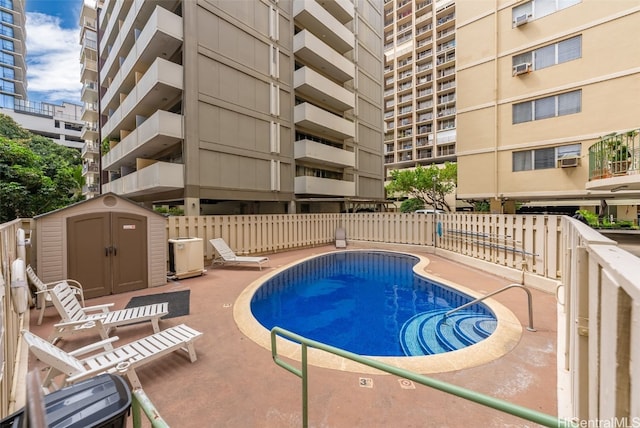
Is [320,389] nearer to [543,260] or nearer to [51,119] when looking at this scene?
[543,260]

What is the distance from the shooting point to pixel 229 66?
14.8m

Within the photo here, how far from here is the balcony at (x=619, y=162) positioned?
8.05 m

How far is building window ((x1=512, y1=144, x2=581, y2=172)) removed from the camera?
1278cm

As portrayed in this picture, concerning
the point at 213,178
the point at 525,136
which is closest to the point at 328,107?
the point at 213,178

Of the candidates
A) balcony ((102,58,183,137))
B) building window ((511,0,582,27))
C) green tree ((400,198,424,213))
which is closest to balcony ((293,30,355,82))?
balcony ((102,58,183,137))

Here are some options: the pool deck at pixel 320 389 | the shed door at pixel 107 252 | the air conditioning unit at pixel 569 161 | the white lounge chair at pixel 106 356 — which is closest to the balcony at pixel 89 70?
the shed door at pixel 107 252

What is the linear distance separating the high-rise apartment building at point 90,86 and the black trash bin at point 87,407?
36887mm

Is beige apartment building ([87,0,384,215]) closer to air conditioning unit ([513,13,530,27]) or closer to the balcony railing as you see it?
air conditioning unit ([513,13,530,27])

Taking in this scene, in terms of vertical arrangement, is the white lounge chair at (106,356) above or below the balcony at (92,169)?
below

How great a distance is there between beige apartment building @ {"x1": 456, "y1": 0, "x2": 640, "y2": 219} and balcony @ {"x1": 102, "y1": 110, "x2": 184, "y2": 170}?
16.4 metres

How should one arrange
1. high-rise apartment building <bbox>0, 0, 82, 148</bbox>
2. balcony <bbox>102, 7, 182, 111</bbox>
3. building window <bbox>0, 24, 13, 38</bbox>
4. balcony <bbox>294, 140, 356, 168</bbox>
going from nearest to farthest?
balcony <bbox>102, 7, 182, 111</bbox> < balcony <bbox>294, 140, 356, 168</bbox> < high-rise apartment building <bbox>0, 0, 82, 148</bbox> < building window <bbox>0, 24, 13, 38</bbox>

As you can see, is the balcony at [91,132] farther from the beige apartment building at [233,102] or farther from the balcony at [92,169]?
the beige apartment building at [233,102]

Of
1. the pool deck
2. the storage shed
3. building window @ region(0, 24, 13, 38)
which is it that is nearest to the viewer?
the pool deck

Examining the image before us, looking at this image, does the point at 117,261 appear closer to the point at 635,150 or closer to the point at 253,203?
the point at 253,203
